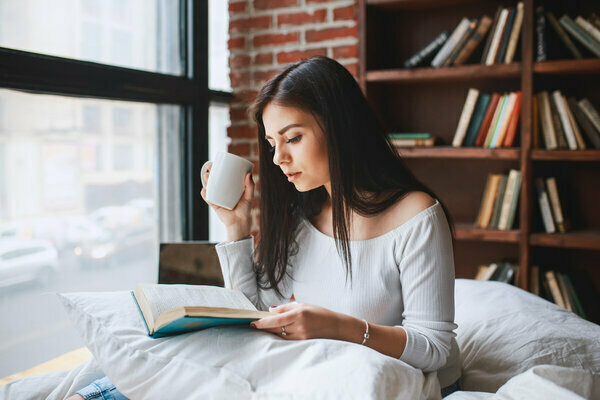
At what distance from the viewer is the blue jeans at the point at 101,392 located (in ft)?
3.59

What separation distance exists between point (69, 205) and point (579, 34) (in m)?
1.86

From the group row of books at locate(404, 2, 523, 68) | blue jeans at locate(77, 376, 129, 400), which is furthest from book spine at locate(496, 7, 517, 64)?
blue jeans at locate(77, 376, 129, 400)

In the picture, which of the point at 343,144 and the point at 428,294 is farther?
the point at 343,144

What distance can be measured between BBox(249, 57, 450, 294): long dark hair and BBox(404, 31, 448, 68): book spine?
1.04 meters

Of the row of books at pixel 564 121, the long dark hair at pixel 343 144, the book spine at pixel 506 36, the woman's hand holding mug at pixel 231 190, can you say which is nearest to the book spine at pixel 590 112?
the row of books at pixel 564 121

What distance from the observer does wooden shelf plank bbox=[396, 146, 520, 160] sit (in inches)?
83.7

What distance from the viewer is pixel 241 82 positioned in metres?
2.50

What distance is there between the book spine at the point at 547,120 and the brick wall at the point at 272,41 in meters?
0.73

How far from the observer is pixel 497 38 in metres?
2.17

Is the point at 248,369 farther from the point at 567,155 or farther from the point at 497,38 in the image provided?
the point at 497,38

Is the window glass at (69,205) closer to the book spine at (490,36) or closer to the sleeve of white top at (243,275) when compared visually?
the sleeve of white top at (243,275)

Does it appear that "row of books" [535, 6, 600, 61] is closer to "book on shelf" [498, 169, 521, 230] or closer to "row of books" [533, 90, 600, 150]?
"row of books" [533, 90, 600, 150]

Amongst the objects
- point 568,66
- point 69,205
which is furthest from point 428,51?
point 69,205

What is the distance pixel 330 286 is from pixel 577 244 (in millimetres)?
1175
